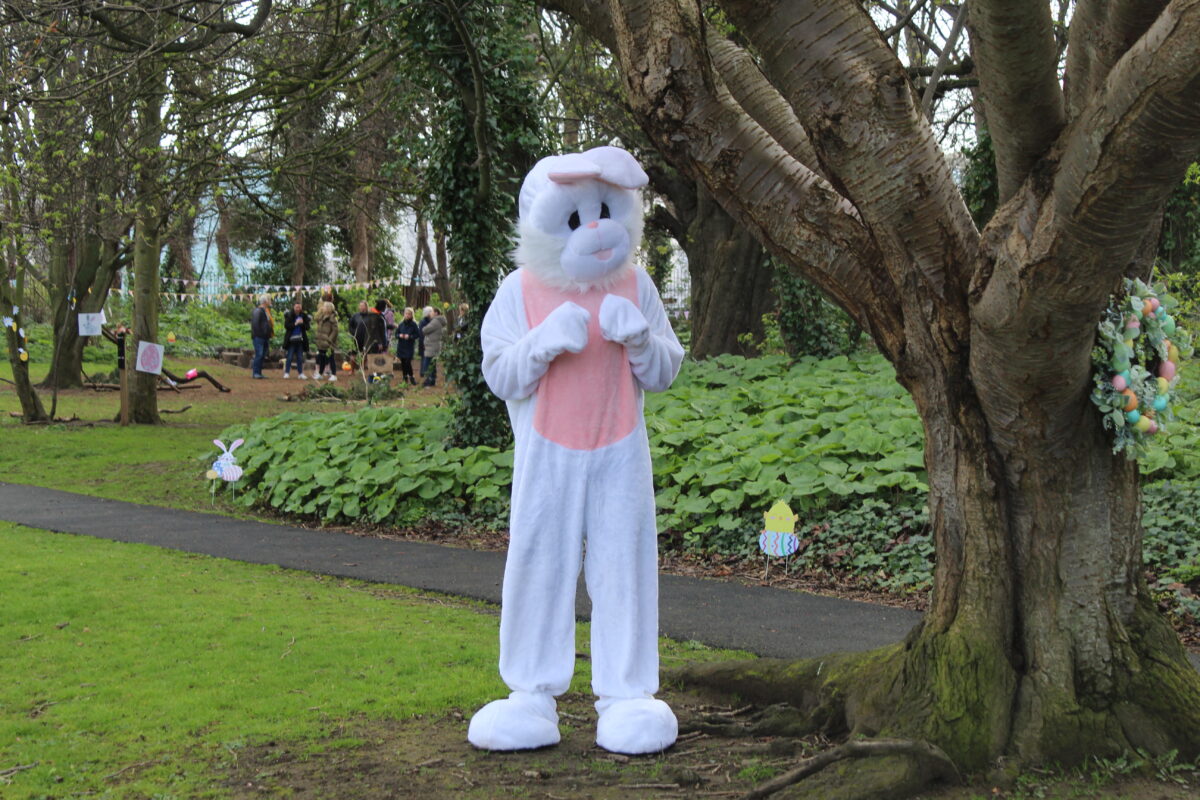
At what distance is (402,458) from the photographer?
10.4 m

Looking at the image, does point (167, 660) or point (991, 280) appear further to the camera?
point (167, 660)

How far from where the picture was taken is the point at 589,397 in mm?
4109

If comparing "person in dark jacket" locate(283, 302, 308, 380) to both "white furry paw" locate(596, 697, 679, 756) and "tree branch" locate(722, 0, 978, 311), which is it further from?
"tree branch" locate(722, 0, 978, 311)

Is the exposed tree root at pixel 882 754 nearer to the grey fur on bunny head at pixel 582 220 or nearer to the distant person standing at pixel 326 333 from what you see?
the grey fur on bunny head at pixel 582 220

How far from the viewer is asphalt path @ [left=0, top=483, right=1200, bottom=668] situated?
597cm

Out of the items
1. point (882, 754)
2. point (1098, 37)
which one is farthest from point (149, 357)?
point (1098, 37)

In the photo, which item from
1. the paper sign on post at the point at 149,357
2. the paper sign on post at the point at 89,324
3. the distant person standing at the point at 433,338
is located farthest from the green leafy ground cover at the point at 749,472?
the distant person standing at the point at 433,338

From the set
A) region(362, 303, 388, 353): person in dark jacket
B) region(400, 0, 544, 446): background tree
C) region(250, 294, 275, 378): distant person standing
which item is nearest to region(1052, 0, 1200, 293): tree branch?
region(400, 0, 544, 446): background tree

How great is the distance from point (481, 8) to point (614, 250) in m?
6.92

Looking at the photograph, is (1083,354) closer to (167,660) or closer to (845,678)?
(845,678)

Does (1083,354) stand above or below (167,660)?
above

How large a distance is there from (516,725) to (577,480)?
35.6 inches

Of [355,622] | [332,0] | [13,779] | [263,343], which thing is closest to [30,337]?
[263,343]

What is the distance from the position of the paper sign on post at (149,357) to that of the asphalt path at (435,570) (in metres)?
3.51
